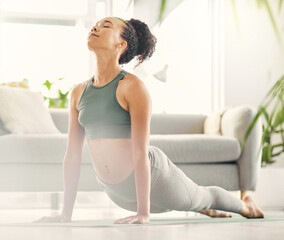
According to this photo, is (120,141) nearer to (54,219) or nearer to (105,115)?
(105,115)

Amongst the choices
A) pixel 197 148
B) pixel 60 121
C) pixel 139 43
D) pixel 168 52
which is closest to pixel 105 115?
pixel 139 43

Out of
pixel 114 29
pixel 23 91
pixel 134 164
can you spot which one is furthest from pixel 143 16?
pixel 134 164

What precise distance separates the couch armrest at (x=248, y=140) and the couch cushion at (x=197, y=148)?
5cm

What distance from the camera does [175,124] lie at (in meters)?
2.93

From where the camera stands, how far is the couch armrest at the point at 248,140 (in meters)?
2.30

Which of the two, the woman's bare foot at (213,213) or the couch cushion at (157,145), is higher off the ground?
the couch cushion at (157,145)

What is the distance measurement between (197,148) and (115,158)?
0.88 meters

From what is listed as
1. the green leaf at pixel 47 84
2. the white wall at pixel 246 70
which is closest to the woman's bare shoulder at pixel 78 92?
the green leaf at pixel 47 84

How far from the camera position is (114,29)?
4.98 feet

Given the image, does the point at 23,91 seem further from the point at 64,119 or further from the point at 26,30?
the point at 26,30

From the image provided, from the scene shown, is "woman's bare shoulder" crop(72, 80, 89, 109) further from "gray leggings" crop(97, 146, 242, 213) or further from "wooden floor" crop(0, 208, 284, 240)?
"wooden floor" crop(0, 208, 284, 240)

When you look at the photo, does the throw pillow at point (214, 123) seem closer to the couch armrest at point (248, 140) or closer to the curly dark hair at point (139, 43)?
the couch armrest at point (248, 140)

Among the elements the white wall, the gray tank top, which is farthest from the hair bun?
the white wall

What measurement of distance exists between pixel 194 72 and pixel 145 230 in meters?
2.91
